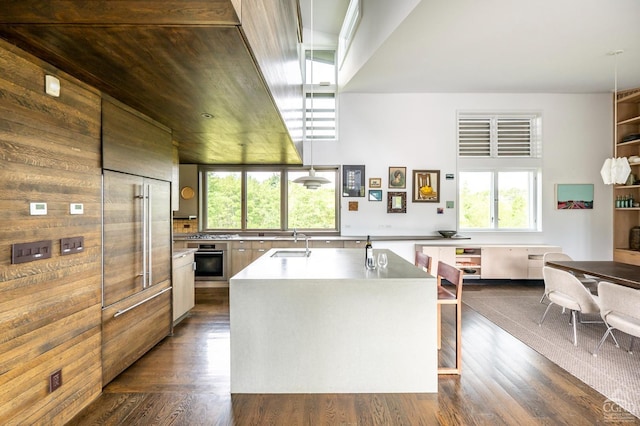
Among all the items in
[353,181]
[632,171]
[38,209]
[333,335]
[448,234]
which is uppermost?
[632,171]

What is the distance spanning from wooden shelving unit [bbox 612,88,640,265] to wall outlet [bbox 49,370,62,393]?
26.0ft

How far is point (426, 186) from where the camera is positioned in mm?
5891

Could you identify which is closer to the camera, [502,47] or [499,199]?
[502,47]

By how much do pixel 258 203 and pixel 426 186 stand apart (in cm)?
331

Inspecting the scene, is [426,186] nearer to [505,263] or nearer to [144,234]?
[505,263]

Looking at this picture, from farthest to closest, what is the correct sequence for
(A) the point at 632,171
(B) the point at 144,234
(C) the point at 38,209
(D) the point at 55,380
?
(A) the point at 632,171 → (B) the point at 144,234 → (D) the point at 55,380 → (C) the point at 38,209

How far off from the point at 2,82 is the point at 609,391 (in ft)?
14.2

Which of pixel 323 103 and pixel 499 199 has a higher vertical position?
pixel 323 103

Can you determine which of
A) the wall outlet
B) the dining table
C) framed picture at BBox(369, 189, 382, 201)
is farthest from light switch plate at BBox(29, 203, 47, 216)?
framed picture at BBox(369, 189, 382, 201)

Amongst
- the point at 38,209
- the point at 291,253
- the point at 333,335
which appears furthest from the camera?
the point at 291,253

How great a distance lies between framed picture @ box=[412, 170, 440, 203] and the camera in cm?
589

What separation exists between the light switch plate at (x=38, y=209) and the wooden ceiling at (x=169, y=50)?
33.4 inches

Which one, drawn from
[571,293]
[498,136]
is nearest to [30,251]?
[571,293]

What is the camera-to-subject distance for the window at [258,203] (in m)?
6.09
